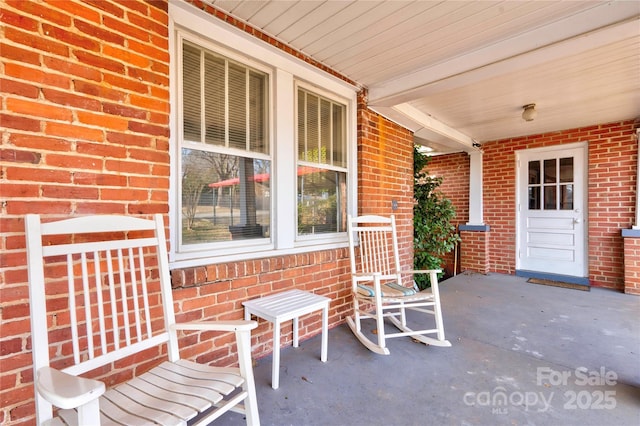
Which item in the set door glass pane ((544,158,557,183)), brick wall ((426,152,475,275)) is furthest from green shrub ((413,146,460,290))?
door glass pane ((544,158,557,183))

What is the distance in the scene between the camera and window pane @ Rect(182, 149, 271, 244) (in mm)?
2024

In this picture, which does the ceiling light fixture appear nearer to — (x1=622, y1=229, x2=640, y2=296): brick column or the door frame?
the door frame

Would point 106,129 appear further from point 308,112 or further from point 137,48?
point 308,112

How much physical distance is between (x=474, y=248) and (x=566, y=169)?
6.08ft

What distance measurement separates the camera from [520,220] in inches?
202

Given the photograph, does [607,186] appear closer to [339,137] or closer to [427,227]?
[427,227]

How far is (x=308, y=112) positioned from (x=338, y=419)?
94.6 inches

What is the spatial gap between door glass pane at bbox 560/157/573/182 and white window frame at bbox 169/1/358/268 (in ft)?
12.5

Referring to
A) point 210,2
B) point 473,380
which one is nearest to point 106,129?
point 210,2

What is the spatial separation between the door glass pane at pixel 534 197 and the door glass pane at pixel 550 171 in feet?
0.63

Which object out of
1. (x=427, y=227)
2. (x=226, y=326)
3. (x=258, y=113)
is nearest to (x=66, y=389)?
(x=226, y=326)

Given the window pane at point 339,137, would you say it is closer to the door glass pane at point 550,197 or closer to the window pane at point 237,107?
the window pane at point 237,107

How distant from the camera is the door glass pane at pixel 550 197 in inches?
189

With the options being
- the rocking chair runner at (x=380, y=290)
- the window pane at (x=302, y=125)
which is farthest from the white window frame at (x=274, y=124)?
the rocking chair runner at (x=380, y=290)
